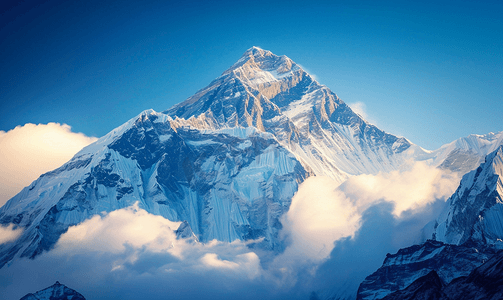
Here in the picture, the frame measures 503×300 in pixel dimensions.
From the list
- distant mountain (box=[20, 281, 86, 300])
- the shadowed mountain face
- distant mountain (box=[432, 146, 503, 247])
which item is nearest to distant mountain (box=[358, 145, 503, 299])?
distant mountain (box=[432, 146, 503, 247])

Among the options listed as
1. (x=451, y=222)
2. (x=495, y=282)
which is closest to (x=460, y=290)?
(x=495, y=282)

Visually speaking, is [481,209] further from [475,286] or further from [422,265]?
[475,286]

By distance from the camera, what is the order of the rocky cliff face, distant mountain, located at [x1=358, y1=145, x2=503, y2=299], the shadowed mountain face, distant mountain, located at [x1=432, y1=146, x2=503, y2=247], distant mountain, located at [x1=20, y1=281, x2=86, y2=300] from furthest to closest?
distant mountain, located at [x1=20, y1=281, x2=86, y2=300] < distant mountain, located at [x1=432, y1=146, x2=503, y2=247] < distant mountain, located at [x1=358, y1=145, x2=503, y2=299] < the rocky cliff face < the shadowed mountain face

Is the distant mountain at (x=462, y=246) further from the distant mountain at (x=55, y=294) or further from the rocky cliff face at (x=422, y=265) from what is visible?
the distant mountain at (x=55, y=294)

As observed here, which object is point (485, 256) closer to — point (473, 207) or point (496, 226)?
point (496, 226)

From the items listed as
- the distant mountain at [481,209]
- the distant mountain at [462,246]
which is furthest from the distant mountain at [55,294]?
the distant mountain at [481,209]

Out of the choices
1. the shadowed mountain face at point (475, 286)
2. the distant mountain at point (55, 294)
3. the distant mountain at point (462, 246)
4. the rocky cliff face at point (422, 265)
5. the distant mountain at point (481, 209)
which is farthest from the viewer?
the distant mountain at point (55, 294)

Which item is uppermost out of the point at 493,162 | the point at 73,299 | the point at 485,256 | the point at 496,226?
the point at 493,162

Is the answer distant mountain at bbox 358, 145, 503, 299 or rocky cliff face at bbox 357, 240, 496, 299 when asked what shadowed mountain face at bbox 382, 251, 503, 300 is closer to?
distant mountain at bbox 358, 145, 503, 299

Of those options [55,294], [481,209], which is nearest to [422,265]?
[481,209]

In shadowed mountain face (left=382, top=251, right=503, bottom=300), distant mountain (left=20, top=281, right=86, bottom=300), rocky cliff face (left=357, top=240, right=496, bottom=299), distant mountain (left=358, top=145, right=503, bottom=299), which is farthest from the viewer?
distant mountain (left=20, top=281, right=86, bottom=300)

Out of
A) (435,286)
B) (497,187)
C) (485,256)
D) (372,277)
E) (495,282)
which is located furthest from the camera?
(497,187)
